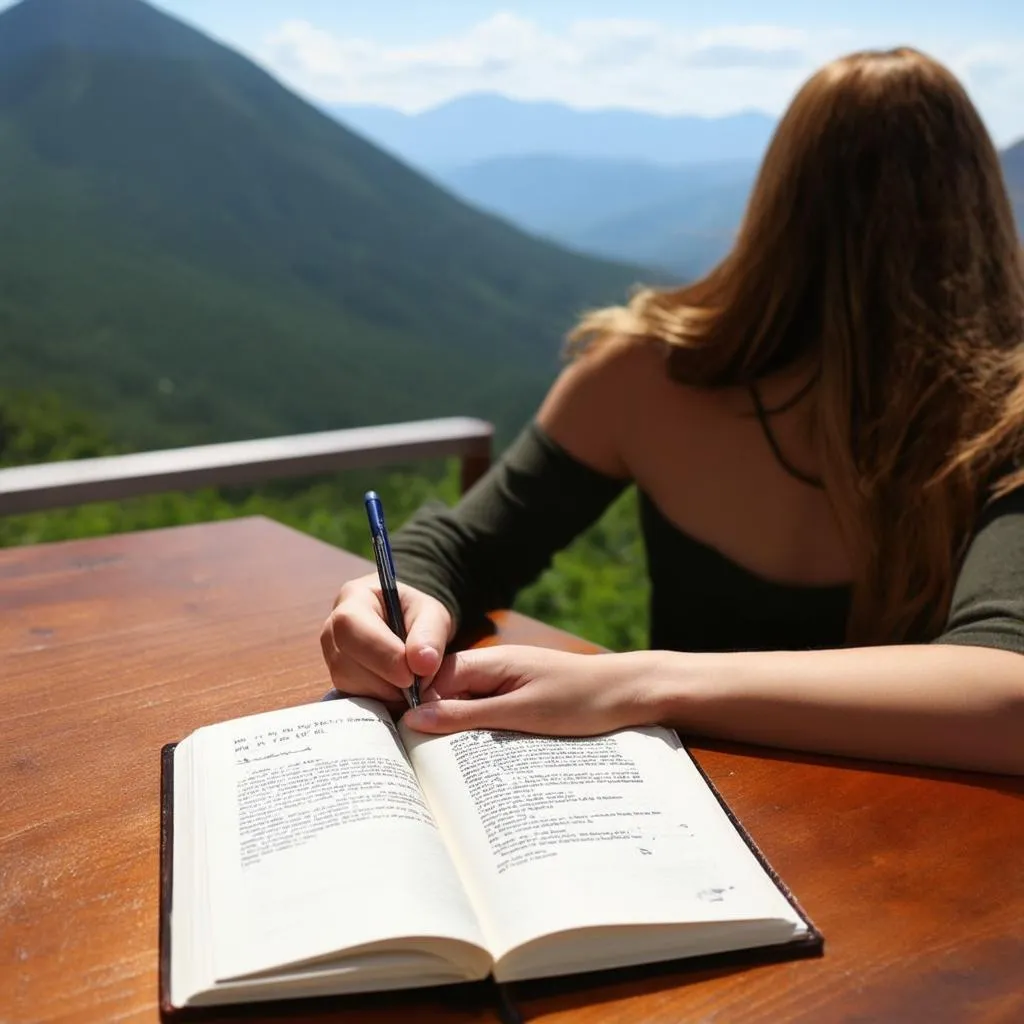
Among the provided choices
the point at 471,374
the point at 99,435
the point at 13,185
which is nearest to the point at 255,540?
the point at 99,435

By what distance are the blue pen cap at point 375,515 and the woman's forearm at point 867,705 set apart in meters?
0.24

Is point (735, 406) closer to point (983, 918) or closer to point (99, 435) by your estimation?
point (983, 918)

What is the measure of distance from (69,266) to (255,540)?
3738mm

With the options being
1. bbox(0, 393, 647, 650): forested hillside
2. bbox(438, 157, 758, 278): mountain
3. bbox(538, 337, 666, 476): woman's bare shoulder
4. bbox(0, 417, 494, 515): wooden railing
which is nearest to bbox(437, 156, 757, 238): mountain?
bbox(438, 157, 758, 278): mountain

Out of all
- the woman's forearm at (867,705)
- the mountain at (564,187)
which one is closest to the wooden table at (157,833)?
the woman's forearm at (867,705)

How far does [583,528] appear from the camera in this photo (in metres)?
1.30

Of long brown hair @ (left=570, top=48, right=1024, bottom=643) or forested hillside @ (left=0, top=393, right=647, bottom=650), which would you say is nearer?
long brown hair @ (left=570, top=48, right=1024, bottom=643)

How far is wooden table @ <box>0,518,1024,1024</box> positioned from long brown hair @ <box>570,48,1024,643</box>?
36cm

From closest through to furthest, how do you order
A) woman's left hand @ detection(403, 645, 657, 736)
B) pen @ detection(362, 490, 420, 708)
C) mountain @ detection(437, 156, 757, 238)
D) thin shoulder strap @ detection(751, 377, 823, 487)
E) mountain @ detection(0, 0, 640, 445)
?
woman's left hand @ detection(403, 645, 657, 736) → pen @ detection(362, 490, 420, 708) → thin shoulder strap @ detection(751, 377, 823, 487) → mountain @ detection(0, 0, 640, 445) → mountain @ detection(437, 156, 757, 238)

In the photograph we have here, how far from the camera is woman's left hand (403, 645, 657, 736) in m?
0.75

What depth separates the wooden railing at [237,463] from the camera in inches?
58.0

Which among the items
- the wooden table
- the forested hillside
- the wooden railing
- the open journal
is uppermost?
the open journal

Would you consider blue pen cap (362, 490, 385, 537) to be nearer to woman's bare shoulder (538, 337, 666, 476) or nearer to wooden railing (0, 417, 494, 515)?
woman's bare shoulder (538, 337, 666, 476)

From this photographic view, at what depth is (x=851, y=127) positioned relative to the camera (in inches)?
43.4
